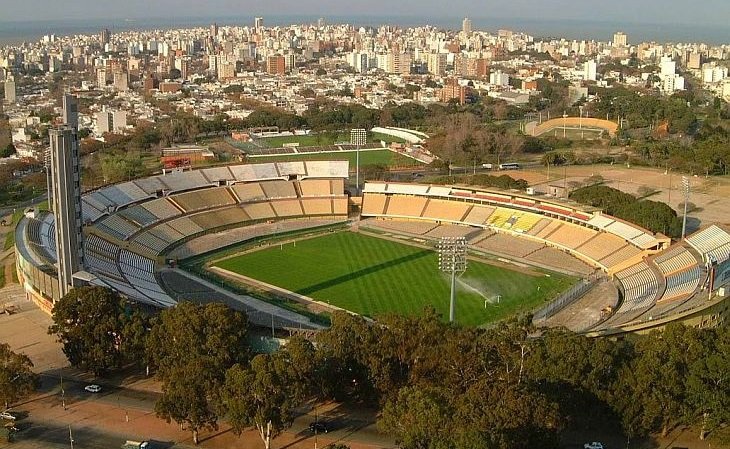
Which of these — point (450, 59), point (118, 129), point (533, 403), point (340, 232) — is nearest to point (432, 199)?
point (340, 232)

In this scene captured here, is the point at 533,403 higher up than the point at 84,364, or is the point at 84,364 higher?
the point at 533,403

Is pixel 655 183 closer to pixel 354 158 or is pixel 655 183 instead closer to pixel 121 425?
pixel 354 158

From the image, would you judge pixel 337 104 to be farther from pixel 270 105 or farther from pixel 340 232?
pixel 340 232

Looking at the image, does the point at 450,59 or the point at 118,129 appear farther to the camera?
the point at 450,59

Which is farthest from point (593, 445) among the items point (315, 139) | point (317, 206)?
point (315, 139)

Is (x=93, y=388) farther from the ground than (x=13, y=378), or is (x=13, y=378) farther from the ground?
(x=13, y=378)

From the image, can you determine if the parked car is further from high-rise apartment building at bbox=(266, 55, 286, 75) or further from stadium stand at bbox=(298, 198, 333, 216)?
high-rise apartment building at bbox=(266, 55, 286, 75)
